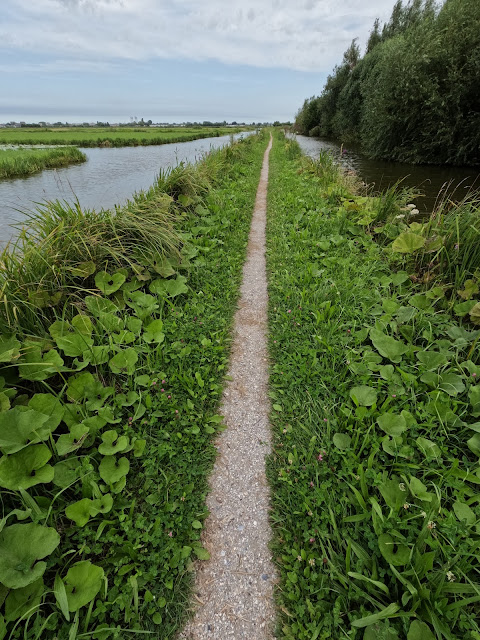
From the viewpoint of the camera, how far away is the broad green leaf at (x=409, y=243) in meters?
3.85

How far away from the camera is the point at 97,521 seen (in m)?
1.78

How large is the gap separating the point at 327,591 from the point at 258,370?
1811mm

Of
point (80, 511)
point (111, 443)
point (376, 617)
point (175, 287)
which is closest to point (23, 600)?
point (80, 511)

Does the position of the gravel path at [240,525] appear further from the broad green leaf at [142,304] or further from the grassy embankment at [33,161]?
the grassy embankment at [33,161]

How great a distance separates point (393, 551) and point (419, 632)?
1.02 feet

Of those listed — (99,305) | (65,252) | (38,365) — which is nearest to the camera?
(38,365)

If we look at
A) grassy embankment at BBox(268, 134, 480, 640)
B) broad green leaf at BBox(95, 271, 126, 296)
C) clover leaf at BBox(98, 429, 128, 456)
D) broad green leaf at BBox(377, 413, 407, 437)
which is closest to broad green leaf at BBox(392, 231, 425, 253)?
grassy embankment at BBox(268, 134, 480, 640)

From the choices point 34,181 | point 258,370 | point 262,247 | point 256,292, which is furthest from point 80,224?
point 34,181

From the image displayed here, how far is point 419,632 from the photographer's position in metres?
1.30

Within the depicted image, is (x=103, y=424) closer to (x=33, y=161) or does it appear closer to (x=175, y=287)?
(x=175, y=287)

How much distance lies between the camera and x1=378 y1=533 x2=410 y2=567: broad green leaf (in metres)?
1.51

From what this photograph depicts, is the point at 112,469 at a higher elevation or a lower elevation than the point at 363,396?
lower

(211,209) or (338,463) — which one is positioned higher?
(211,209)

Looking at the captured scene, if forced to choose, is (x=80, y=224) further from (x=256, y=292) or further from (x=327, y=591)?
(x=327, y=591)
